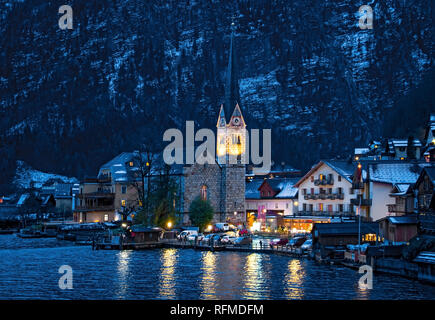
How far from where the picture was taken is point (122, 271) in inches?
2470

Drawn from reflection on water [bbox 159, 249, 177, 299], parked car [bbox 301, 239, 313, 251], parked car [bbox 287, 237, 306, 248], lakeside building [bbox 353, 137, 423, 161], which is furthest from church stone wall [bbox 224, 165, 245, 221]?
parked car [bbox 301, 239, 313, 251]

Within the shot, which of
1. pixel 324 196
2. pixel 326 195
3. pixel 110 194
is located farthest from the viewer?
pixel 110 194

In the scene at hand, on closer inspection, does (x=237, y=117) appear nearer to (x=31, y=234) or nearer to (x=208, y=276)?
(x=31, y=234)

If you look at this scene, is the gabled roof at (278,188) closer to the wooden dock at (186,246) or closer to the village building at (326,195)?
the village building at (326,195)

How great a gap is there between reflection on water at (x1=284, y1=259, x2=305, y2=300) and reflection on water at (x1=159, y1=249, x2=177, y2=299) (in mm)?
8849

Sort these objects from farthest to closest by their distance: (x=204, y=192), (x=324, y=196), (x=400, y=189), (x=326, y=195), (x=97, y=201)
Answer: (x=97, y=201) < (x=204, y=192) < (x=324, y=196) < (x=326, y=195) < (x=400, y=189)

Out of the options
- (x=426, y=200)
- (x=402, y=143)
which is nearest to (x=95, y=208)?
(x=402, y=143)

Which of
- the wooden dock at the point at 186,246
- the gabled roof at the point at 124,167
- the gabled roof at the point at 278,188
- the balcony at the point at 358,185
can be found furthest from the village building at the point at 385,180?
the gabled roof at the point at 124,167

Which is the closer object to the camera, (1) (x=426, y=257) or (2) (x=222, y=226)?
(1) (x=426, y=257)

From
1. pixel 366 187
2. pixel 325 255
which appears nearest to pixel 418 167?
pixel 366 187

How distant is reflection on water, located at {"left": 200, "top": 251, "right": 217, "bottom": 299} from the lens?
50456 millimetres

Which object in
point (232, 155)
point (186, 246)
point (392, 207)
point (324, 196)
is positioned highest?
point (232, 155)

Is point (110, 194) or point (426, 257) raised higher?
point (110, 194)

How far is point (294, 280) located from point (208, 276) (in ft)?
25.8
